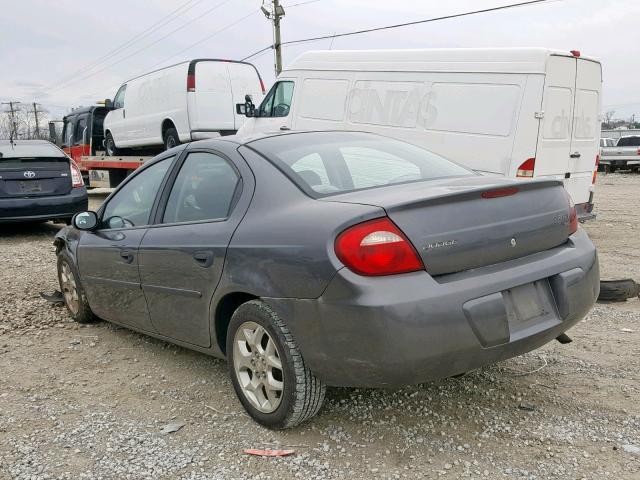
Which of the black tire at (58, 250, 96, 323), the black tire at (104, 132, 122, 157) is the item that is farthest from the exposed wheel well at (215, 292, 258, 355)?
the black tire at (104, 132, 122, 157)

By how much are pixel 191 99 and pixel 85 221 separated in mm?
8136

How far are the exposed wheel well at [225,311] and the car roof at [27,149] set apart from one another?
23.4 feet

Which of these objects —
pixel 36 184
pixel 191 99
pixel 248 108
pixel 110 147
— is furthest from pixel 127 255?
pixel 110 147

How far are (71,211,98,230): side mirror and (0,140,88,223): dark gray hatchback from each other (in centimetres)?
523

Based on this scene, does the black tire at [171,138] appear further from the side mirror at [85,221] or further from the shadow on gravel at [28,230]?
the side mirror at [85,221]

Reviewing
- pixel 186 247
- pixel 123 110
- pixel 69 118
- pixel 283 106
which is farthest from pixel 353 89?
pixel 69 118

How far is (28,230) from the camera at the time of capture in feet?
34.3

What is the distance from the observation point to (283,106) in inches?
399

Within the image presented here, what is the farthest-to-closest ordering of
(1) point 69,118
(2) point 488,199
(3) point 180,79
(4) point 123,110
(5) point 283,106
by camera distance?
(1) point 69,118, (4) point 123,110, (3) point 180,79, (5) point 283,106, (2) point 488,199

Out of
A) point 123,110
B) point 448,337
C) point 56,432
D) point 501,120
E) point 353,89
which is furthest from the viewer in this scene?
point 123,110

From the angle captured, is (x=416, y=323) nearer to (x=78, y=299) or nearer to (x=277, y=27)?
(x=78, y=299)

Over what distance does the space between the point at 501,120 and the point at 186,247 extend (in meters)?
5.31

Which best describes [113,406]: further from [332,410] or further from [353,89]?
[353,89]

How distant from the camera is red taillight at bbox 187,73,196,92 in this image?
1197 centimetres
